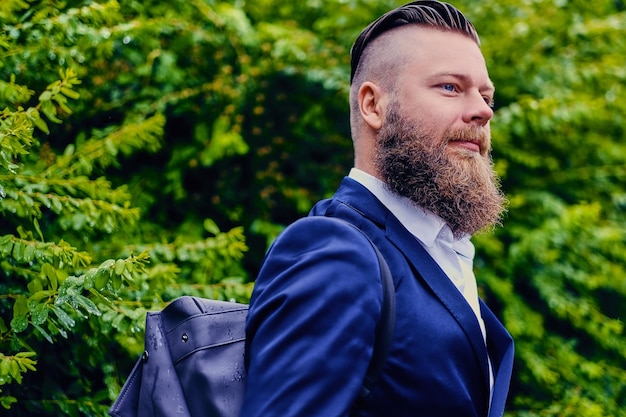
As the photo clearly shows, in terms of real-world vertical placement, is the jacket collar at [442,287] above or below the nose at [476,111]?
below

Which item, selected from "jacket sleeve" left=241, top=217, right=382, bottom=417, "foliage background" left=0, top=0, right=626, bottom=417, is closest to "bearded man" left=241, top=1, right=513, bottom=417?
"jacket sleeve" left=241, top=217, right=382, bottom=417

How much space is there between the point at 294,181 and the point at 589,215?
1.79 m

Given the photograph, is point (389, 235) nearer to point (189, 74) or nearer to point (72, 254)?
point (72, 254)

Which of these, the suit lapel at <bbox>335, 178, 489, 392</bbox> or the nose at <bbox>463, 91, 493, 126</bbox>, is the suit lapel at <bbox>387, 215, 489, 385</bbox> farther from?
the nose at <bbox>463, 91, 493, 126</bbox>

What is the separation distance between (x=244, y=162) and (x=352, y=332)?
2642mm

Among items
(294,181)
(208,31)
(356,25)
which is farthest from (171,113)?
(356,25)

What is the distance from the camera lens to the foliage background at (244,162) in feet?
7.79

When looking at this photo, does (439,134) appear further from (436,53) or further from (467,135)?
(436,53)

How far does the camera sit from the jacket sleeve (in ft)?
4.71

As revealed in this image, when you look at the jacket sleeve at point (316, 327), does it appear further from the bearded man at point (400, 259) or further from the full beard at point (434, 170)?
the full beard at point (434, 170)

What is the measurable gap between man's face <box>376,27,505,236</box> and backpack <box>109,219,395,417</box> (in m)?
0.36

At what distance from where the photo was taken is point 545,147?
4.80 meters

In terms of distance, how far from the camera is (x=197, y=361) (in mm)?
1696

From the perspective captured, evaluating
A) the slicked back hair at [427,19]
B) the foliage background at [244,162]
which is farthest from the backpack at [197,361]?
the slicked back hair at [427,19]
